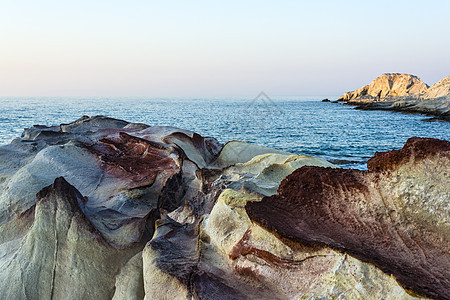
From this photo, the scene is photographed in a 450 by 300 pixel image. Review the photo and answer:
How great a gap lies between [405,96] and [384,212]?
4050 inches

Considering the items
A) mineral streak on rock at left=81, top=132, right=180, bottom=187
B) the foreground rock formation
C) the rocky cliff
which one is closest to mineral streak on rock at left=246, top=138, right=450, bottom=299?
the foreground rock formation

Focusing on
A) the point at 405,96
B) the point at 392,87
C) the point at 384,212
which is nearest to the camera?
the point at 384,212

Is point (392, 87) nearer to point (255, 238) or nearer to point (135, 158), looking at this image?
point (135, 158)

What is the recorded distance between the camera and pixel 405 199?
2949 millimetres

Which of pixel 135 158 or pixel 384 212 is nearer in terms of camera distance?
pixel 384 212

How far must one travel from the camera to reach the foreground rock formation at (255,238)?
2.57 m

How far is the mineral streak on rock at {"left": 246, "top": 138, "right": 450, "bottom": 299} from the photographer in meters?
2.58

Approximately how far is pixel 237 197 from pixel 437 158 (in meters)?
1.78

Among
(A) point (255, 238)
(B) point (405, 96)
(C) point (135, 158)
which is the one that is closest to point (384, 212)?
(A) point (255, 238)

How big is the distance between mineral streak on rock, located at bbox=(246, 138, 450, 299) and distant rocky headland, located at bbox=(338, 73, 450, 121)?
5169cm

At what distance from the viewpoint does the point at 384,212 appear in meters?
3.00

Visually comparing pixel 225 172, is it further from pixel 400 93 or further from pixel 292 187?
pixel 400 93

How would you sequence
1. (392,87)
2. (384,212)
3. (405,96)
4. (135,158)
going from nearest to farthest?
(384,212)
(135,158)
(405,96)
(392,87)

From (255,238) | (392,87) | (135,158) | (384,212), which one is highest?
(392,87)
